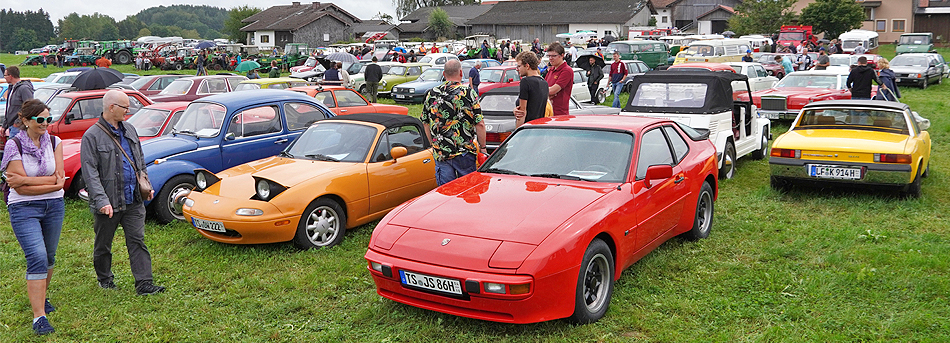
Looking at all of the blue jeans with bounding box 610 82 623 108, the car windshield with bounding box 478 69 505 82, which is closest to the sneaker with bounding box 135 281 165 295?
the blue jeans with bounding box 610 82 623 108

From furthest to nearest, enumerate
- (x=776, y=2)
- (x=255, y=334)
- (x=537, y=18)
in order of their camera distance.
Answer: (x=537, y=18)
(x=776, y=2)
(x=255, y=334)

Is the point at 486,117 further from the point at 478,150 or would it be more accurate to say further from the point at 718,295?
the point at 718,295

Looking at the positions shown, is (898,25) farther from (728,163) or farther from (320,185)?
(320,185)

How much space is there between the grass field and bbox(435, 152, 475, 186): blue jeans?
102 cm

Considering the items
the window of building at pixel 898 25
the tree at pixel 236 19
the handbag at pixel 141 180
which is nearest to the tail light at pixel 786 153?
the handbag at pixel 141 180

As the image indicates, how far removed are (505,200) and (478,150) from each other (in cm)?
206

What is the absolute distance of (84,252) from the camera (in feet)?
23.2

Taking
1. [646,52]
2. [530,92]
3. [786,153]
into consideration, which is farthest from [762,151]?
[646,52]

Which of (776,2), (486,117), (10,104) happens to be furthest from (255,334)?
(776,2)

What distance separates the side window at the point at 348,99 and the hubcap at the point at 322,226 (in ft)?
20.8

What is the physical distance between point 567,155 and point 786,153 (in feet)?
13.1

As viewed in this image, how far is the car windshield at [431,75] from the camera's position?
2334cm

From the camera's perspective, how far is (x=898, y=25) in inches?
2311

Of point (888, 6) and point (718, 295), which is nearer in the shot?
point (718, 295)
